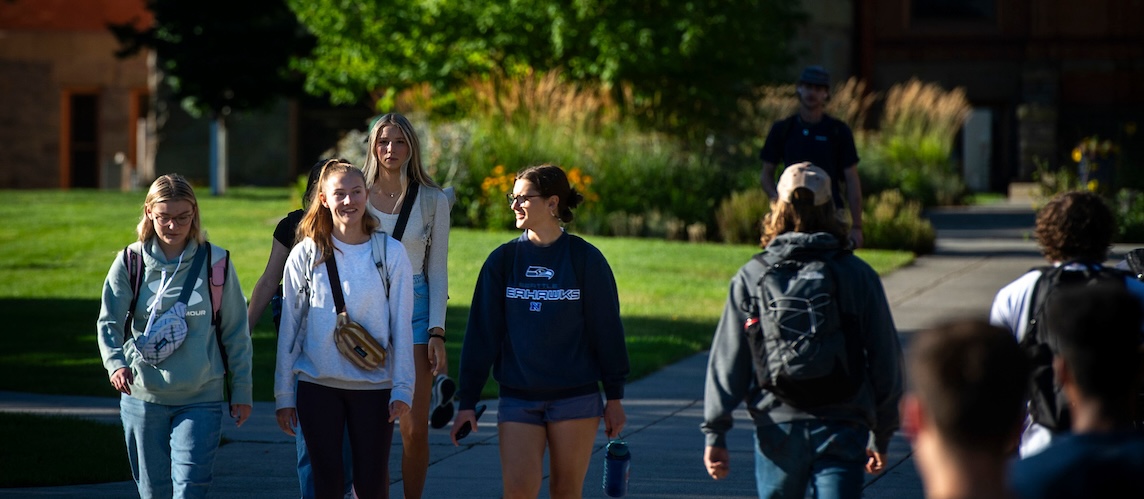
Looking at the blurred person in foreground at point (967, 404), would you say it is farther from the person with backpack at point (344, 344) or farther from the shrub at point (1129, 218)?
the shrub at point (1129, 218)

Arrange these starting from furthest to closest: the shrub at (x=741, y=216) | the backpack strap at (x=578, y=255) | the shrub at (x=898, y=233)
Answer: the shrub at (x=741, y=216) < the shrub at (x=898, y=233) < the backpack strap at (x=578, y=255)

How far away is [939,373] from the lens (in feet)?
8.26

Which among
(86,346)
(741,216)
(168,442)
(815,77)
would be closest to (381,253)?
(168,442)

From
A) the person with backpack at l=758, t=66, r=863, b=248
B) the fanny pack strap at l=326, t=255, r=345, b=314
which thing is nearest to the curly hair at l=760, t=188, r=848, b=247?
the fanny pack strap at l=326, t=255, r=345, b=314

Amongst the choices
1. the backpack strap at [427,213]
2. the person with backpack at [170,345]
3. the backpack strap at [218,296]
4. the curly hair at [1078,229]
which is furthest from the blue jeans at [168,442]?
the curly hair at [1078,229]

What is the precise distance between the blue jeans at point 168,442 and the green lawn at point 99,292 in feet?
5.62

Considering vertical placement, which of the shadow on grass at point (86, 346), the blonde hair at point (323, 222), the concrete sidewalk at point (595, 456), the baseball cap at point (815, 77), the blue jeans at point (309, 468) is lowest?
the concrete sidewalk at point (595, 456)

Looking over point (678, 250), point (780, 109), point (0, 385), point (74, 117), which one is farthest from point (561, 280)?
point (74, 117)

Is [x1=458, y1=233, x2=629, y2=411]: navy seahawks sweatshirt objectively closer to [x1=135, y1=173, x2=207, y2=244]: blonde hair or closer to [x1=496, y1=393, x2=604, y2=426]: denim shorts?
[x1=496, y1=393, x2=604, y2=426]: denim shorts

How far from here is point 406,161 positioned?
5.97m

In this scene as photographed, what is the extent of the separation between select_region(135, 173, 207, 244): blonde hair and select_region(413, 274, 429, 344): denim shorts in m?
0.99

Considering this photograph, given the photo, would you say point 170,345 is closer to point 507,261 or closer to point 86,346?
point 507,261

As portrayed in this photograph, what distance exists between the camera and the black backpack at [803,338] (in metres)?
4.21

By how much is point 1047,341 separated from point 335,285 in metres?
2.45
